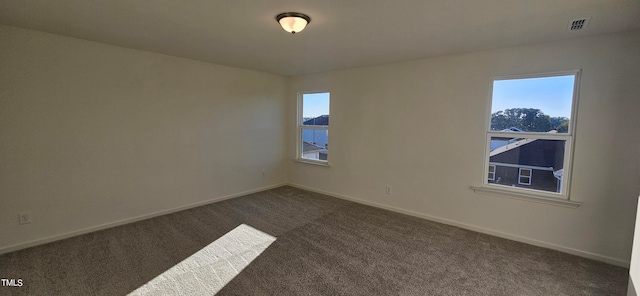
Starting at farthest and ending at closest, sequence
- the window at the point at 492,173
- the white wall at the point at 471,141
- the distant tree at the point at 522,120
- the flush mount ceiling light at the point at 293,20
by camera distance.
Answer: the window at the point at 492,173, the distant tree at the point at 522,120, the white wall at the point at 471,141, the flush mount ceiling light at the point at 293,20

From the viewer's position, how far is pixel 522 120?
303 centimetres

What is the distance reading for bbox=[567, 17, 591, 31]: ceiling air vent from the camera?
2.27 m

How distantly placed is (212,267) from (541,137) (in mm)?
3723

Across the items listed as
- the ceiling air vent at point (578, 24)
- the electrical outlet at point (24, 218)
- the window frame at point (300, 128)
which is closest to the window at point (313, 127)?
the window frame at point (300, 128)

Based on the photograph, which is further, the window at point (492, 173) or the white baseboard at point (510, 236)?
the window at point (492, 173)

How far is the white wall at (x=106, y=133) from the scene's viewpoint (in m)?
2.69

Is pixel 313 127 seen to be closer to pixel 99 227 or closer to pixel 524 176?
pixel 524 176

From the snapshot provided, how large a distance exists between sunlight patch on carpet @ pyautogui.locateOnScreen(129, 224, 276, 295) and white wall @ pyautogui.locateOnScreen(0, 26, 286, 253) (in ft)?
4.85

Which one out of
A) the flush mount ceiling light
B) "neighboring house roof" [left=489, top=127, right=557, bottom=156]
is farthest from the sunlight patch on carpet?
"neighboring house roof" [left=489, top=127, right=557, bottom=156]

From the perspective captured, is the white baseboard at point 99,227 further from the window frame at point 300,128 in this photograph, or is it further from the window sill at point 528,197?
the window sill at point 528,197

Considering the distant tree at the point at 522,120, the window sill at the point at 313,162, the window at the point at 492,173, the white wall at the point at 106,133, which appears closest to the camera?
the white wall at the point at 106,133

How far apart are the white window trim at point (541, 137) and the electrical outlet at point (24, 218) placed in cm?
512

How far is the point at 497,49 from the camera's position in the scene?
3088 millimetres

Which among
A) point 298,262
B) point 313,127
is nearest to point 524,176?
point 298,262
